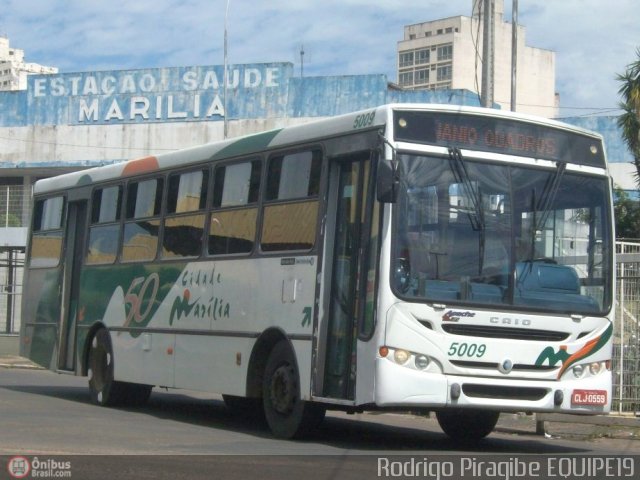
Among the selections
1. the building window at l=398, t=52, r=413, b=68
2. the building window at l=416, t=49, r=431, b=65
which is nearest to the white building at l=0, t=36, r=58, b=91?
the building window at l=398, t=52, r=413, b=68

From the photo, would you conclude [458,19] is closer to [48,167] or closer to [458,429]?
[48,167]

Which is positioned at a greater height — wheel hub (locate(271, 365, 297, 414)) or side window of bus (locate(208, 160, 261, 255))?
side window of bus (locate(208, 160, 261, 255))

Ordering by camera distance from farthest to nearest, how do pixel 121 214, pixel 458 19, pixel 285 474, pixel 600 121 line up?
pixel 458 19, pixel 600 121, pixel 121 214, pixel 285 474

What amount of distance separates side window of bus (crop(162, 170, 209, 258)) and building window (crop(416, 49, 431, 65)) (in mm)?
109809

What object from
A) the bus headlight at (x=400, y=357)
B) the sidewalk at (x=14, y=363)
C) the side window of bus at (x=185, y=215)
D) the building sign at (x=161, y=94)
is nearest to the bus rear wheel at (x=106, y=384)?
the side window of bus at (x=185, y=215)

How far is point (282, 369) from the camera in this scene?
12055mm

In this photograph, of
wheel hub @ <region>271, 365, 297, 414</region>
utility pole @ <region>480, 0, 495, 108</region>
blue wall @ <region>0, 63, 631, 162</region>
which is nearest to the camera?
wheel hub @ <region>271, 365, 297, 414</region>

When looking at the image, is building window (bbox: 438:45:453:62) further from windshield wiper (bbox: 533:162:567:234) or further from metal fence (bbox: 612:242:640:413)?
windshield wiper (bbox: 533:162:567:234)

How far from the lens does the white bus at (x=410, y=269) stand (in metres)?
10.7

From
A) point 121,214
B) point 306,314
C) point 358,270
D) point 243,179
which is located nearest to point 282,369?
point 306,314

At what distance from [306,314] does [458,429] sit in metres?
2.39

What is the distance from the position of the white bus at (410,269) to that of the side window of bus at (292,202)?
0.8 inches

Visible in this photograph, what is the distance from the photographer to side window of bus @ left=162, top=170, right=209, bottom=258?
555 inches

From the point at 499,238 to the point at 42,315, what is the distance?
362 inches
